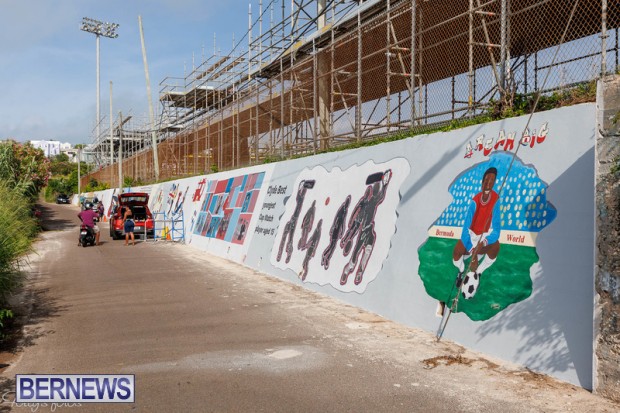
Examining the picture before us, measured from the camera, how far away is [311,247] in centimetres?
1166

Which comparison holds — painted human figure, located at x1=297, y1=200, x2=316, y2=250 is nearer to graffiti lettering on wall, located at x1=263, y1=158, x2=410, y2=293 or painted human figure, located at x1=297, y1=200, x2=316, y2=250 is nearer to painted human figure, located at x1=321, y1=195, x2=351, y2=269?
graffiti lettering on wall, located at x1=263, y1=158, x2=410, y2=293

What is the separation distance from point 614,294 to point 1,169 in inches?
911

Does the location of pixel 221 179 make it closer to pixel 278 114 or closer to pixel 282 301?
pixel 278 114

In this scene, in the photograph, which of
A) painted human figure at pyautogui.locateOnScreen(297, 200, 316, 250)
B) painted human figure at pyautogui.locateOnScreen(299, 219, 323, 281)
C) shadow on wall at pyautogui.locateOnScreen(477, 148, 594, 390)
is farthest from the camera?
painted human figure at pyautogui.locateOnScreen(297, 200, 316, 250)

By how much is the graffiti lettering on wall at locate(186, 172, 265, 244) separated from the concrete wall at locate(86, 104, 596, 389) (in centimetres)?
396

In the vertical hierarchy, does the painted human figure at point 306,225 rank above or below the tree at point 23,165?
below

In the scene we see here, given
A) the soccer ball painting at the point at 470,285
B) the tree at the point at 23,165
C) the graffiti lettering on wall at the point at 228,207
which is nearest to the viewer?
the soccer ball painting at the point at 470,285

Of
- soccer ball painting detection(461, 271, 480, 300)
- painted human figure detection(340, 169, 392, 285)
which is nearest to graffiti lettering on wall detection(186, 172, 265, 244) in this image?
painted human figure detection(340, 169, 392, 285)

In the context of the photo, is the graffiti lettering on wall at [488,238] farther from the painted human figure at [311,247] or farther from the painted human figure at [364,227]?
the painted human figure at [311,247]

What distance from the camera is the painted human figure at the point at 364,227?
9.41m

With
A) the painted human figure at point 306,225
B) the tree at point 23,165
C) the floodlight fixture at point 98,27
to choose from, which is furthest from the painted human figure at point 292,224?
the floodlight fixture at point 98,27

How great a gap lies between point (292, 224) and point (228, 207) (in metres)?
6.41

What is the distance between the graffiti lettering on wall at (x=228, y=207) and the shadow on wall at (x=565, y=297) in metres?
11.5

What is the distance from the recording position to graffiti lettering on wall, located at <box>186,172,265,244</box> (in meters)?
16.9
